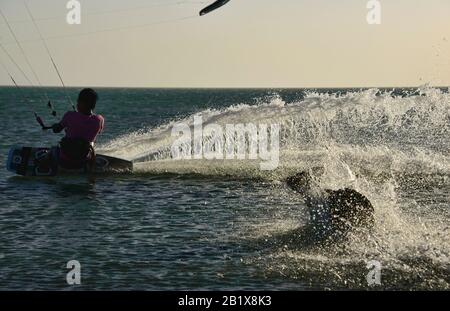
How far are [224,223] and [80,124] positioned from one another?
639 cm

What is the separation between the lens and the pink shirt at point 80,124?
22125 millimetres

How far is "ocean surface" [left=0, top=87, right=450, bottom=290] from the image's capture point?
1300 centimetres

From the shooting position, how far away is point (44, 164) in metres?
24.4

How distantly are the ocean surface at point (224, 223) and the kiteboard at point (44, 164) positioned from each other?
1.11ft

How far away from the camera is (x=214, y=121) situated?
31.7 meters

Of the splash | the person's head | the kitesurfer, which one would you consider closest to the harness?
the kitesurfer

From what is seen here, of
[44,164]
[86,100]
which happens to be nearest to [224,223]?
[86,100]

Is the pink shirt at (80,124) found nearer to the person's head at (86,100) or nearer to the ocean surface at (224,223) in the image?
the person's head at (86,100)

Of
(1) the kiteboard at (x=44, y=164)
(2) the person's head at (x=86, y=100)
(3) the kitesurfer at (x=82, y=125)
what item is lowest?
(1) the kiteboard at (x=44, y=164)

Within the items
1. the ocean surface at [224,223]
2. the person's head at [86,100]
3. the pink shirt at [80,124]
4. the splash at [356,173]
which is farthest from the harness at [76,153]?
the splash at [356,173]

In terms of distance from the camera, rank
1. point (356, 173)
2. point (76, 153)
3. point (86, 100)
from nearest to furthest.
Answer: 1. point (86, 100)
2. point (76, 153)
3. point (356, 173)

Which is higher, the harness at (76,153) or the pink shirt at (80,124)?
the pink shirt at (80,124)

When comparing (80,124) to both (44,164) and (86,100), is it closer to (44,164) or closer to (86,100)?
(86,100)
